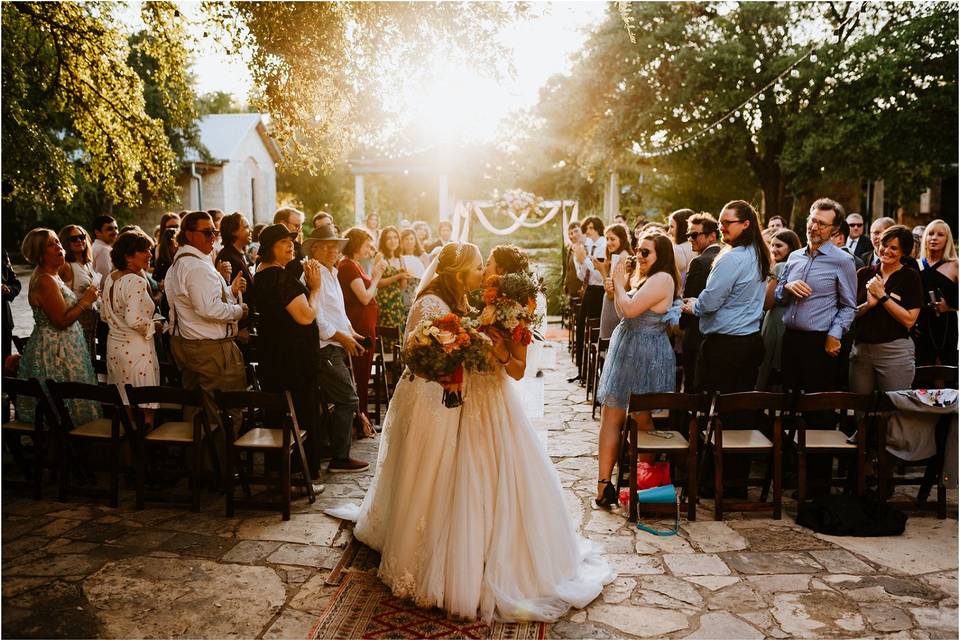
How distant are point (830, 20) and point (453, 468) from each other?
19.6 meters

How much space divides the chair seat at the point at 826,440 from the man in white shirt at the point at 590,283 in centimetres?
408

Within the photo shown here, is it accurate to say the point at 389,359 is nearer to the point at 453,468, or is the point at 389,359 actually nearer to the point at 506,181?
the point at 453,468

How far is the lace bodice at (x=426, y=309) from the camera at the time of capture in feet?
13.3

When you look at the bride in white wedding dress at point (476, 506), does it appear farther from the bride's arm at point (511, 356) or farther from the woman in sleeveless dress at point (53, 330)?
the woman in sleeveless dress at point (53, 330)

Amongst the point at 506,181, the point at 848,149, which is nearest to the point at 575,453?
the point at 848,149

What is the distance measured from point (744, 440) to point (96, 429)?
4.68 meters

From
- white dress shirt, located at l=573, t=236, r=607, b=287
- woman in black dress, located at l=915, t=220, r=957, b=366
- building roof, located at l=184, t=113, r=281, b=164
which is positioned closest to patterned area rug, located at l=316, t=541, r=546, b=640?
woman in black dress, located at l=915, t=220, r=957, b=366

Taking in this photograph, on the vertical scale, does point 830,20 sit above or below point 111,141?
above

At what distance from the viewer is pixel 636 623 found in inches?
147

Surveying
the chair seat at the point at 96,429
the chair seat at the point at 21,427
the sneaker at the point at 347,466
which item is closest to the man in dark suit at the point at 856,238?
the sneaker at the point at 347,466

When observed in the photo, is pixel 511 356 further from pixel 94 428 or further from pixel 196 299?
pixel 94 428

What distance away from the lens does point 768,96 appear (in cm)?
1961

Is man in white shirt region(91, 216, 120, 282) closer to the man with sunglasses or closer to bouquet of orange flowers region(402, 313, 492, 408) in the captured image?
bouquet of orange flowers region(402, 313, 492, 408)

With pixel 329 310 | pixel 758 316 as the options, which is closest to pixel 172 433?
pixel 329 310
